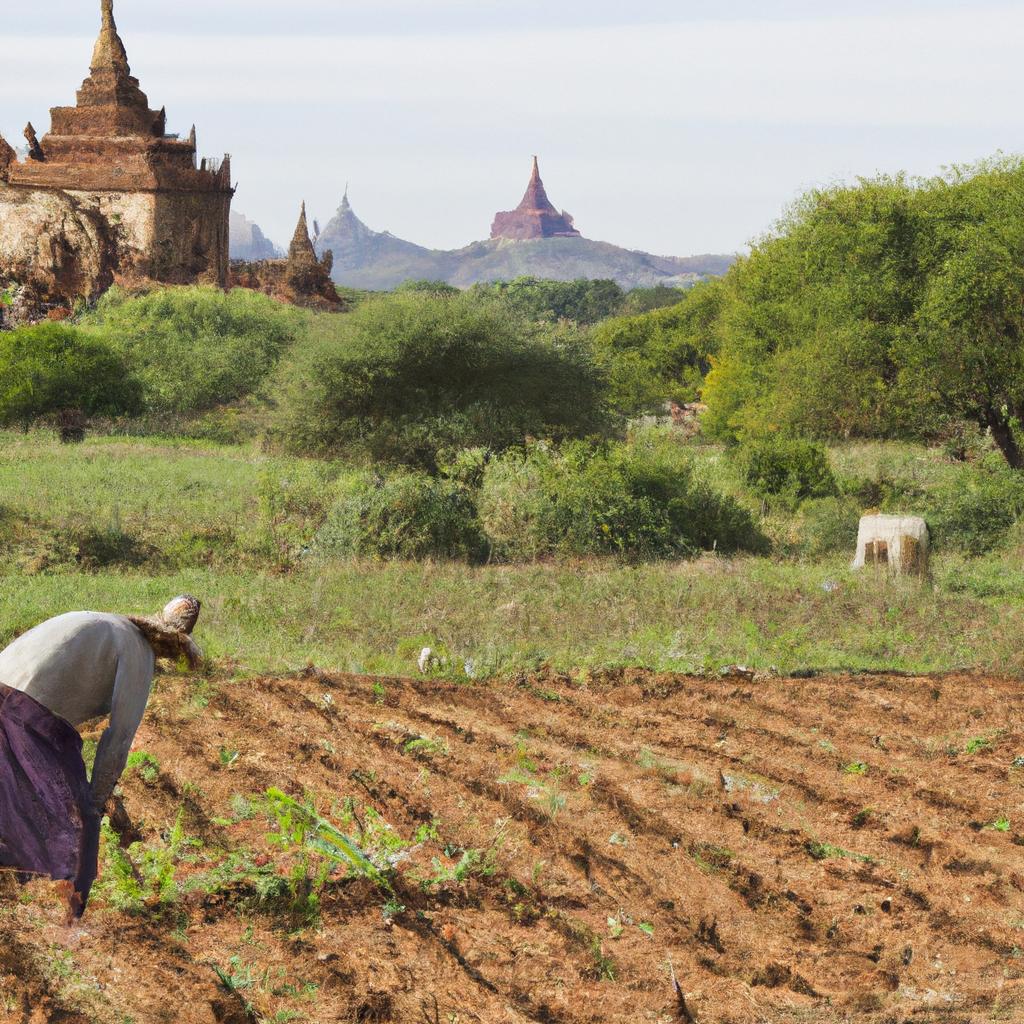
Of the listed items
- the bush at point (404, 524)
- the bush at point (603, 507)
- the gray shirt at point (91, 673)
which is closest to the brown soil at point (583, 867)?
the gray shirt at point (91, 673)

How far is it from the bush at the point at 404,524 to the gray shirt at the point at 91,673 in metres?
9.17

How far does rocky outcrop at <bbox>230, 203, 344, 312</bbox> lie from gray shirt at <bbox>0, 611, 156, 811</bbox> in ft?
134

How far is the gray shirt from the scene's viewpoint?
4254 mm

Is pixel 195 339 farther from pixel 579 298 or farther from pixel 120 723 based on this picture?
pixel 579 298

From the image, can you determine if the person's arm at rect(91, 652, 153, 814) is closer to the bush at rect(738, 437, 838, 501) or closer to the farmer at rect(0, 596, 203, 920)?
the farmer at rect(0, 596, 203, 920)

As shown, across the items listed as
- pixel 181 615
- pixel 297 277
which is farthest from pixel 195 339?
pixel 181 615

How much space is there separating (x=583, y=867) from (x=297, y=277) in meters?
41.4

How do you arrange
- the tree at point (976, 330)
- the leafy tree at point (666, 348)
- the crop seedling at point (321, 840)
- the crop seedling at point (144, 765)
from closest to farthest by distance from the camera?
the crop seedling at point (321, 840) → the crop seedling at point (144, 765) → the tree at point (976, 330) → the leafy tree at point (666, 348)

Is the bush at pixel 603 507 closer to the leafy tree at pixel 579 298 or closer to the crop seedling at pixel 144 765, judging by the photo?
the crop seedling at pixel 144 765

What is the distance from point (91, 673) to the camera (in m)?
4.33

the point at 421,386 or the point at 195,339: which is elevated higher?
the point at 195,339

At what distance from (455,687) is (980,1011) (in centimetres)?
463

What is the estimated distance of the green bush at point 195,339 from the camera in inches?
1142

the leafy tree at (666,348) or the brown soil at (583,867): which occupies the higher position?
the leafy tree at (666,348)
